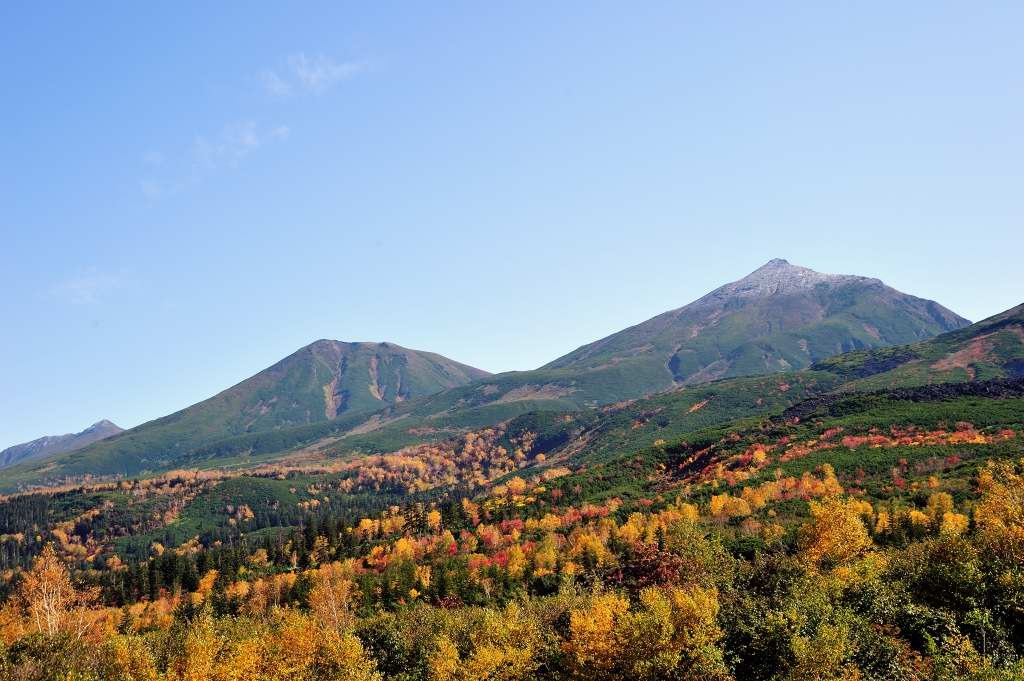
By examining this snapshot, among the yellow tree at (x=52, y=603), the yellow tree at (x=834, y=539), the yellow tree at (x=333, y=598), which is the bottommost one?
the yellow tree at (x=333, y=598)

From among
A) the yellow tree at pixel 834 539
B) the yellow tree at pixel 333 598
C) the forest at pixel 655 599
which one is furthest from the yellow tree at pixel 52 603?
the yellow tree at pixel 834 539

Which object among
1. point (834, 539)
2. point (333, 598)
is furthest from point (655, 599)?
point (333, 598)

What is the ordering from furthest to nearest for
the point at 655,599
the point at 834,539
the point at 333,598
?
the point at 333,598 → the point at 834,539 → the point at 655,599

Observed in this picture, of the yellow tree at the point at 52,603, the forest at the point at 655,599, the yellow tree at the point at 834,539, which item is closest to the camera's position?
the forest at the point at 655,599

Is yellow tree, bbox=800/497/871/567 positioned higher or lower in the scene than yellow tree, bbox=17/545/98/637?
lower

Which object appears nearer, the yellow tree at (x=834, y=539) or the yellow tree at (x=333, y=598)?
the yellow tree at (x=834, y=539)

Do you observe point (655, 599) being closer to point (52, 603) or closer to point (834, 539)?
point (834, 539)

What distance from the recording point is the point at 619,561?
11725cm

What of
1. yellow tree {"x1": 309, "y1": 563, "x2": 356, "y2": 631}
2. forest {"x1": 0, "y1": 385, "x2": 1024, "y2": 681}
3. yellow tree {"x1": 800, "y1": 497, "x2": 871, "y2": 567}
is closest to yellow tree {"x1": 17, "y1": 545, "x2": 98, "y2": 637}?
forest {"x1": 0, "y1": 385, "x2": 1024, "y2": 681}

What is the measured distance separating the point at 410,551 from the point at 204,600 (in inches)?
2028

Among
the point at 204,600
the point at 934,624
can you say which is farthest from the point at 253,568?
the point at 934,624

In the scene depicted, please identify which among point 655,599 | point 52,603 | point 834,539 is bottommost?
point 834,539

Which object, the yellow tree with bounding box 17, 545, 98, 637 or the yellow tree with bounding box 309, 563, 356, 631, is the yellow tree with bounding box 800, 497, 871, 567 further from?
the yellow tree with bounding box 17, 545, 98, 637

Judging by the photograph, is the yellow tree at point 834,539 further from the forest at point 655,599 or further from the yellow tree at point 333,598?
the yellow tree at point 333,598
